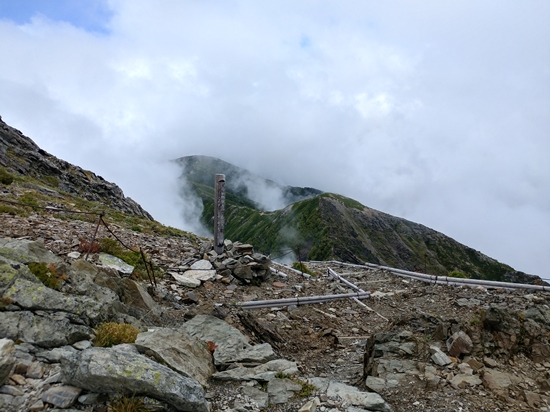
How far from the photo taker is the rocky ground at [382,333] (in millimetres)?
5938

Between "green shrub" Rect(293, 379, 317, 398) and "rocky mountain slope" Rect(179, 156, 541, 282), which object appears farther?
"rocky mountain slope" Rect(179, 156, 541, 282)

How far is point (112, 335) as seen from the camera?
610 centimetres

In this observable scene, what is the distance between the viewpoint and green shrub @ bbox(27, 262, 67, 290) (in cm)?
685

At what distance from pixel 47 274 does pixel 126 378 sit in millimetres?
3574

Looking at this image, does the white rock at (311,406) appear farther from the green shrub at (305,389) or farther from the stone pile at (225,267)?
the stone pile at (225,267)

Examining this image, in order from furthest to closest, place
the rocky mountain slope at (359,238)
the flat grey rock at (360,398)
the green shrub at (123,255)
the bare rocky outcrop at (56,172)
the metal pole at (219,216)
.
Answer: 1. the rocky mountain slope at (359,238)
2. the bare rocky outcrop at (56,172)
3. the metal pole at (219,216)
4. the green shrub at (123,255)
5. the flat grey rock at (360,398)

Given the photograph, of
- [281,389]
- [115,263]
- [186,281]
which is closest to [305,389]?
[281,389]

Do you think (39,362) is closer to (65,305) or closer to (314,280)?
(65,305)

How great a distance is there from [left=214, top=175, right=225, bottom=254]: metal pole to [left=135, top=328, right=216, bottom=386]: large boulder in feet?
30.2

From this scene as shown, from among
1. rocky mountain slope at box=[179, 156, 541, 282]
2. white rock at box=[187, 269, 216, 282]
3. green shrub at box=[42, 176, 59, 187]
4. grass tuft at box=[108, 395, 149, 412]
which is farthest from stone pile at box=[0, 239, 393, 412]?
rocky mountain slope at box=[179, 156, 541, 282]

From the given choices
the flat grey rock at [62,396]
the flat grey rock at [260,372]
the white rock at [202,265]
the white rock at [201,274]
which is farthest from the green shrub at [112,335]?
the white rock at [202,265]

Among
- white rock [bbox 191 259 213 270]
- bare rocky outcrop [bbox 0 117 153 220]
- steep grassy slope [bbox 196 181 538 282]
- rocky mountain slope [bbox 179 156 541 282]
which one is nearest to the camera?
white rock [bbox 191 259 213 270]

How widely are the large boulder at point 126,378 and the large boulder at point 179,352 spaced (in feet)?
2.29

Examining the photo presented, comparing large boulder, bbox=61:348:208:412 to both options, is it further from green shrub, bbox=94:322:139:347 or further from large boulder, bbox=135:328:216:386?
green shrub, bbox=94:322:139:347
